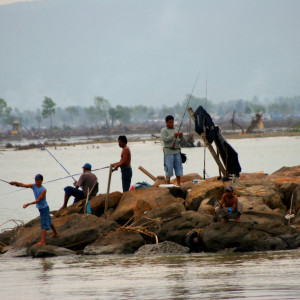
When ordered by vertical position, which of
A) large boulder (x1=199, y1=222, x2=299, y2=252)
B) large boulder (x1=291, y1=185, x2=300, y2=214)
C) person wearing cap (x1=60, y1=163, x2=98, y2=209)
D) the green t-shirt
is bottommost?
large boulder (x1=199, y1=222, x2=299, y2=252)

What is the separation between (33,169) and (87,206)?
110ft

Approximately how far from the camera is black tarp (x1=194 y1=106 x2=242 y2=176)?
48.6 ft

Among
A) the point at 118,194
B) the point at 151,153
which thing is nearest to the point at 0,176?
the point at 151,153

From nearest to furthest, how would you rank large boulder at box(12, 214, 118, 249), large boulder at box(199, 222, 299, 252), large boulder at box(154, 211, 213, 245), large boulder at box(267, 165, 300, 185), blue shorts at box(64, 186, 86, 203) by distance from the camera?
large boulder at box(199, 222, 299, 252)
large boulder at box(154, 211, 213, 245)
large boulder at box(12, 214, 118, 249)
blue shorts at box(64, 186, 86, 203)
large boulder at box(267, 165, 300, 185)

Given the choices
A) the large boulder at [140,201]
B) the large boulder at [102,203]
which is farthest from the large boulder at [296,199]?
the large boulder at [102,203]

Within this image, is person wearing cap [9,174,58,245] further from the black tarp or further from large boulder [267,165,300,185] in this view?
large boulder [267,165,300,185]

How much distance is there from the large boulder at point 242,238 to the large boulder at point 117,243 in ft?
4.13

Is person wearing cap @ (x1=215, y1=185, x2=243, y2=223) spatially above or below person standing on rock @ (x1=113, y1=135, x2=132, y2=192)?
below

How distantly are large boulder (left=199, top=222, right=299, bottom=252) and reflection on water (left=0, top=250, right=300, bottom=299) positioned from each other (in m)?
0.34

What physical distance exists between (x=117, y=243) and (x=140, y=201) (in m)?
1.38

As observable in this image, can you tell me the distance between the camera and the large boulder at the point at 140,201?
43.7ft

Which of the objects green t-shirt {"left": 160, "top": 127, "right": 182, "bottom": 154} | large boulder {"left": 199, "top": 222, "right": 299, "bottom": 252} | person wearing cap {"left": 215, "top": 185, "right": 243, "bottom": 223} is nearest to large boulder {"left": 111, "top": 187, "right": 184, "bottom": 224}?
green t-shirt {"left": 160, "top": 127, "right": 182, "bottom": 154}

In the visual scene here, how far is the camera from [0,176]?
41.7 metres

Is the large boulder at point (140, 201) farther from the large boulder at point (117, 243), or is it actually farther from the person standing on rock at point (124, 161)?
the large boulder at point (117, 243)
